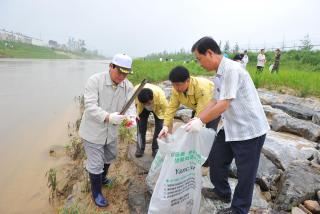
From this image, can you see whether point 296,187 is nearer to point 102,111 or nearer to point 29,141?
point 102,111

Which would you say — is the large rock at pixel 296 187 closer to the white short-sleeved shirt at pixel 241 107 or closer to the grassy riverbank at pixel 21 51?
the white short-sleeved shirt at pixel 241 107

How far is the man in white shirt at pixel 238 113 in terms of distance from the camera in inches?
89.4

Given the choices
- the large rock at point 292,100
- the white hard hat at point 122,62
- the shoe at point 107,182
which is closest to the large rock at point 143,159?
the shoe at point 107,182

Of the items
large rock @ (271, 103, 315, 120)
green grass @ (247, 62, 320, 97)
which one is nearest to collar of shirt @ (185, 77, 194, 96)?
large rock @ (271, 103, 315, 120)

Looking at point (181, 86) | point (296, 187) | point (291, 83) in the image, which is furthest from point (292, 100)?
point (181, 86)

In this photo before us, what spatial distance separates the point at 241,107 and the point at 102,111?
1208mm

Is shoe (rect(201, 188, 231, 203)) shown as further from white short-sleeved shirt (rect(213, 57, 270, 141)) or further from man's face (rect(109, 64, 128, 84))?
man's face (rect(109, 64, 128, 84))

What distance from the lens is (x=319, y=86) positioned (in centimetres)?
881

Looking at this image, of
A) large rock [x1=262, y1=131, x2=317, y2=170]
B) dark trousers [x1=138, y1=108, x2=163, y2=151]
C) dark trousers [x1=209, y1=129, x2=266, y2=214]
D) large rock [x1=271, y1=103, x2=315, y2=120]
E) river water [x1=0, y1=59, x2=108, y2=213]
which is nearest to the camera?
dark trousers [x1=209, y1=129, x2=266, y2=214]

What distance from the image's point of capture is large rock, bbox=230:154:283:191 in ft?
10.7

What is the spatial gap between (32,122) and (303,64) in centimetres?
1811

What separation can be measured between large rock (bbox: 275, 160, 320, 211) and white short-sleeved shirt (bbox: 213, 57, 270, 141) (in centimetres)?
88

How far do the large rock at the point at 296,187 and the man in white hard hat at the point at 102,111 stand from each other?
1.60 metres

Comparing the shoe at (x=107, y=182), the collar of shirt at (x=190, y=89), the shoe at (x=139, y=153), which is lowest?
the shoe at (x=107, y=182)
